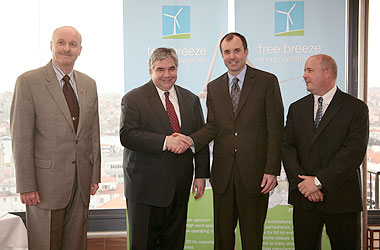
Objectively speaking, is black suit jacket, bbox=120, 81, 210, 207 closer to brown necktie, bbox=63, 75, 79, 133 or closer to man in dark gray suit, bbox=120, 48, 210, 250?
man in dark gray suit, bbox=120, 48, 210, 250

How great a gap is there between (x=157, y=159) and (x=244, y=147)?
675 mm

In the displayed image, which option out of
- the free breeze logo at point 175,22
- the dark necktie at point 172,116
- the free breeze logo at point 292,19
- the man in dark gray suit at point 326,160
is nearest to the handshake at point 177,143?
the dark necktie at point 172,116

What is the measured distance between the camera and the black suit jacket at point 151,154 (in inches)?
103

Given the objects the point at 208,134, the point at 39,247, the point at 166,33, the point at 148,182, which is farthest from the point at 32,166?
the point at 166,33

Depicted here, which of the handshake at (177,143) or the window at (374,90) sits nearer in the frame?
the handshake at (177,143)

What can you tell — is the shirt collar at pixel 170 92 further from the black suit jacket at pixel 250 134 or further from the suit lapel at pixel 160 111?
the black suit jacket at pixel 250 134

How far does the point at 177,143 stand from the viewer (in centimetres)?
256

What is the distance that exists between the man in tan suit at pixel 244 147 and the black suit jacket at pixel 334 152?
17 centimetres

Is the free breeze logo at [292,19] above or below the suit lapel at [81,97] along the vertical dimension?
above

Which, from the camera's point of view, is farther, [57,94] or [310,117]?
[310,117]

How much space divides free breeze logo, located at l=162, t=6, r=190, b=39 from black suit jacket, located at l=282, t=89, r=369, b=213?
1.55 metres

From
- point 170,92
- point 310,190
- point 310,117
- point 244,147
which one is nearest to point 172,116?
point 170,92

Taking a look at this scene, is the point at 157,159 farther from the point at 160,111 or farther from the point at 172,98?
the point at 172,98

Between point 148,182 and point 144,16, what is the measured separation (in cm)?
176
